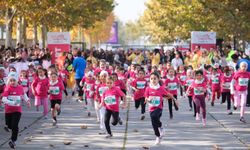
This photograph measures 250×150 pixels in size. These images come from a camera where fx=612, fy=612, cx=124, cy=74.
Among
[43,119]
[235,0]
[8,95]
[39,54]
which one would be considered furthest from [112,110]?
[235,0]

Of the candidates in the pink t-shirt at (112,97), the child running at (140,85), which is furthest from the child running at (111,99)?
the child running at (140,85)

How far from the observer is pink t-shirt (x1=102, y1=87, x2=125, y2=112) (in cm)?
1386

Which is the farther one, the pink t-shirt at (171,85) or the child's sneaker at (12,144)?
the pink t-shirt at (171,85)

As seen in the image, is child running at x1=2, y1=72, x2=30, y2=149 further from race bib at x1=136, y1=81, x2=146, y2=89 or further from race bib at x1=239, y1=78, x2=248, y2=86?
race bib at x1=239, y1=78, x2=248, y2=86

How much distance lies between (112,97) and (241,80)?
463 centimetres

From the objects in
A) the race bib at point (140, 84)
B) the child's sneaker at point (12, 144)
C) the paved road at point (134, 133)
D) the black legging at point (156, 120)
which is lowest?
the paved road at point (134, 133)

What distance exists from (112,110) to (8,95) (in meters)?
2.41

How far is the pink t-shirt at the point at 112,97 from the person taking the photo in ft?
45.5

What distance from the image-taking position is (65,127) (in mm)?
16000

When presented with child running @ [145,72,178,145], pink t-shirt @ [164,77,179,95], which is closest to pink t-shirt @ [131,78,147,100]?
pink t-shirt @ [164,77,179,95]

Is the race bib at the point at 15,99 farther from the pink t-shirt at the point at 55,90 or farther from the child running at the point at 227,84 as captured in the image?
the child running at the point at 227,84

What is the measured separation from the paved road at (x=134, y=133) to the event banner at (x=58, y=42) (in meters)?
14.4

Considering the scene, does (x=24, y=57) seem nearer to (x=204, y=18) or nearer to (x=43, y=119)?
(x=43, y=119)

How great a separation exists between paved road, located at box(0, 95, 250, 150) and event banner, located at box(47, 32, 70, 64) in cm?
1442
